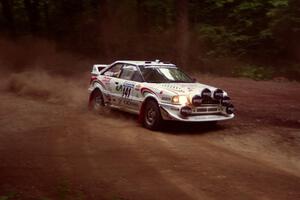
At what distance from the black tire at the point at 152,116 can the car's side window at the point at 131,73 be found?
3.17 feet

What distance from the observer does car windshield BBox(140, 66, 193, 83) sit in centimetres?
1491

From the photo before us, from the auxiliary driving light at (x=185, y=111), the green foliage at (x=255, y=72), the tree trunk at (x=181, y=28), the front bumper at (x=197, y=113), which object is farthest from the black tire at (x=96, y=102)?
the green foliage at (x=255, y=72)

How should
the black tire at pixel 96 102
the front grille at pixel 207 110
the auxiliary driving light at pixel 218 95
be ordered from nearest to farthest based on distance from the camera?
the front grille at pixel 207 110 → the auxiliary driving light at pixel 218 95 → the black tire at pixel 96 102

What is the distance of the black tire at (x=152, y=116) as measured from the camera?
13.9 meters

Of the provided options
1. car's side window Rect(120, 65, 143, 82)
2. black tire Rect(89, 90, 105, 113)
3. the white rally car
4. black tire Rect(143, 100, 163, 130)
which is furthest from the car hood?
black tire Rect(89, 90, 105, 113)

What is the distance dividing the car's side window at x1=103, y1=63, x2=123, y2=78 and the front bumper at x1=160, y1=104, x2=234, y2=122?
9.37ft

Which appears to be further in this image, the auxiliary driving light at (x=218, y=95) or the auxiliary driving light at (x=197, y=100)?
the auxiliary driving light at (x=218, y=95)

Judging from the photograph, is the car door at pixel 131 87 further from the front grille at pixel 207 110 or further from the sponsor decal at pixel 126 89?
the front grille at pixel 207 110

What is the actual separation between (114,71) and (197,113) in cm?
371

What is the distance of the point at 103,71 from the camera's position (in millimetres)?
17016

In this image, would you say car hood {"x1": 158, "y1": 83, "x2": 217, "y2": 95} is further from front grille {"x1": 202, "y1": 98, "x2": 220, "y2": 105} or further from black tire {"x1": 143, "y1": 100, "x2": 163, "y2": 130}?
black tire {"x1": 143, "y1": 100, "x2": 163, "y2": 130}

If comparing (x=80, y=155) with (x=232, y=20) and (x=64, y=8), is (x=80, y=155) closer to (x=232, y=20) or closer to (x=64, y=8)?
(x=232, y=20)

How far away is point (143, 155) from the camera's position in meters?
11.2

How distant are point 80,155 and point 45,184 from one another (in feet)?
7.60
